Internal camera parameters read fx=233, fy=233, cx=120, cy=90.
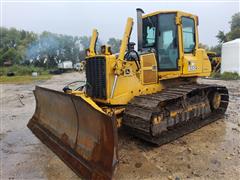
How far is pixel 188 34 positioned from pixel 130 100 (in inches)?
92.5

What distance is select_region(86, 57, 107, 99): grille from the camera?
459 centimetres

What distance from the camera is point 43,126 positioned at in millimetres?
5340

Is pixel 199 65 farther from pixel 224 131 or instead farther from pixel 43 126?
pixel 43 126

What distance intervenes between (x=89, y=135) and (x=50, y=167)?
891 millimetres

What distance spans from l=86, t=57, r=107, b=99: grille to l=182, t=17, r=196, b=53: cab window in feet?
7.36

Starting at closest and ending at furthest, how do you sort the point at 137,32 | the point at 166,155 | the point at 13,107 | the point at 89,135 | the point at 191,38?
the point at 89,135 < the point at 166,155 < the point at 137,32 < the point at 191,38 < the point at 13,107

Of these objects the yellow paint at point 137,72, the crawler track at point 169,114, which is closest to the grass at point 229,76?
the crawler track at point 169,114

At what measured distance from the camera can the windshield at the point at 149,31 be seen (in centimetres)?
543

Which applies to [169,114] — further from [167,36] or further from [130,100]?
[167,36]

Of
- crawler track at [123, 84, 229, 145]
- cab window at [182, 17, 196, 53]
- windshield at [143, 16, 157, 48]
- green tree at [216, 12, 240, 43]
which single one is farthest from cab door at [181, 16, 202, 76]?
green tree at [216, 12, 240, 43]

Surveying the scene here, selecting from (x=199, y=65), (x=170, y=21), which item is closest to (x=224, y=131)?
(x=199, y=65)

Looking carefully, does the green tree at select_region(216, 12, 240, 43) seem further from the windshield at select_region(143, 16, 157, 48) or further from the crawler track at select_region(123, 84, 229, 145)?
the windshield at select_region(143, 16, 157, 48)

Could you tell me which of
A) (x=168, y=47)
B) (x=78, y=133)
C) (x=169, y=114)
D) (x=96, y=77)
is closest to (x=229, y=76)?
(x=168, y=47)

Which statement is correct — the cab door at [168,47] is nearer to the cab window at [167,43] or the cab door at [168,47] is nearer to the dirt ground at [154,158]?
the cab window at [167,43]
